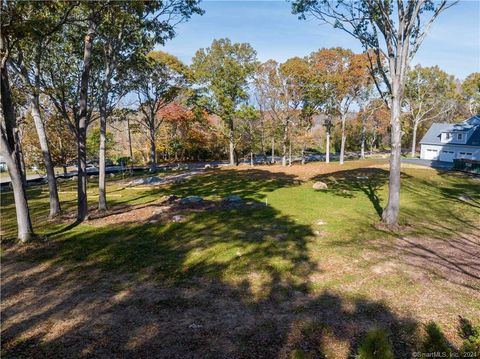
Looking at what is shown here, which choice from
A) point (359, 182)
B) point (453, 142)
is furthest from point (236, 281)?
point (453, 142)

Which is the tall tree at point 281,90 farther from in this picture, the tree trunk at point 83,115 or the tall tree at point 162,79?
the tree trunk at point 83,115

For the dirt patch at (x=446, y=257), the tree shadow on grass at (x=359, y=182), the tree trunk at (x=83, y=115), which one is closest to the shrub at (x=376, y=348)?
the dirt patch at (x=446, y=257)

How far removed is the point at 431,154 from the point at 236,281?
52539mm

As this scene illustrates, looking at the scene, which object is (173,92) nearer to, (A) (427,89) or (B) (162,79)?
(B) (162,79)

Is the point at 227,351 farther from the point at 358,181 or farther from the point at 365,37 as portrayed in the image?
the point at 358,181

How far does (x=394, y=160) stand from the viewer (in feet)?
52.7

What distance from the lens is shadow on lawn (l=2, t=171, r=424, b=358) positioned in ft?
23.1

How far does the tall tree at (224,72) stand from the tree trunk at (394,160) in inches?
1090

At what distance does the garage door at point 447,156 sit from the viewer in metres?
48.2

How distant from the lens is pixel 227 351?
679cm

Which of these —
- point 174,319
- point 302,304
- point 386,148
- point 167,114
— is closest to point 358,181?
point 302,304

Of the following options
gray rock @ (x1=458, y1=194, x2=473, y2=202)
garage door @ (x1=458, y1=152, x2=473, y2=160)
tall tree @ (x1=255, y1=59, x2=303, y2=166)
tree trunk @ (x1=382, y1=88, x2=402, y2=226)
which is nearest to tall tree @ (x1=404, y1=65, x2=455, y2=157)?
garage door @ (x1=458, y1=152, x2=473, y2=160)

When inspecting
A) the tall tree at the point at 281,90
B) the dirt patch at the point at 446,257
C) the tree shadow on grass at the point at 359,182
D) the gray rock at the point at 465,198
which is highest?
the tall tree at the point at 281,90

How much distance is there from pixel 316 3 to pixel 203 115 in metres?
28.2
